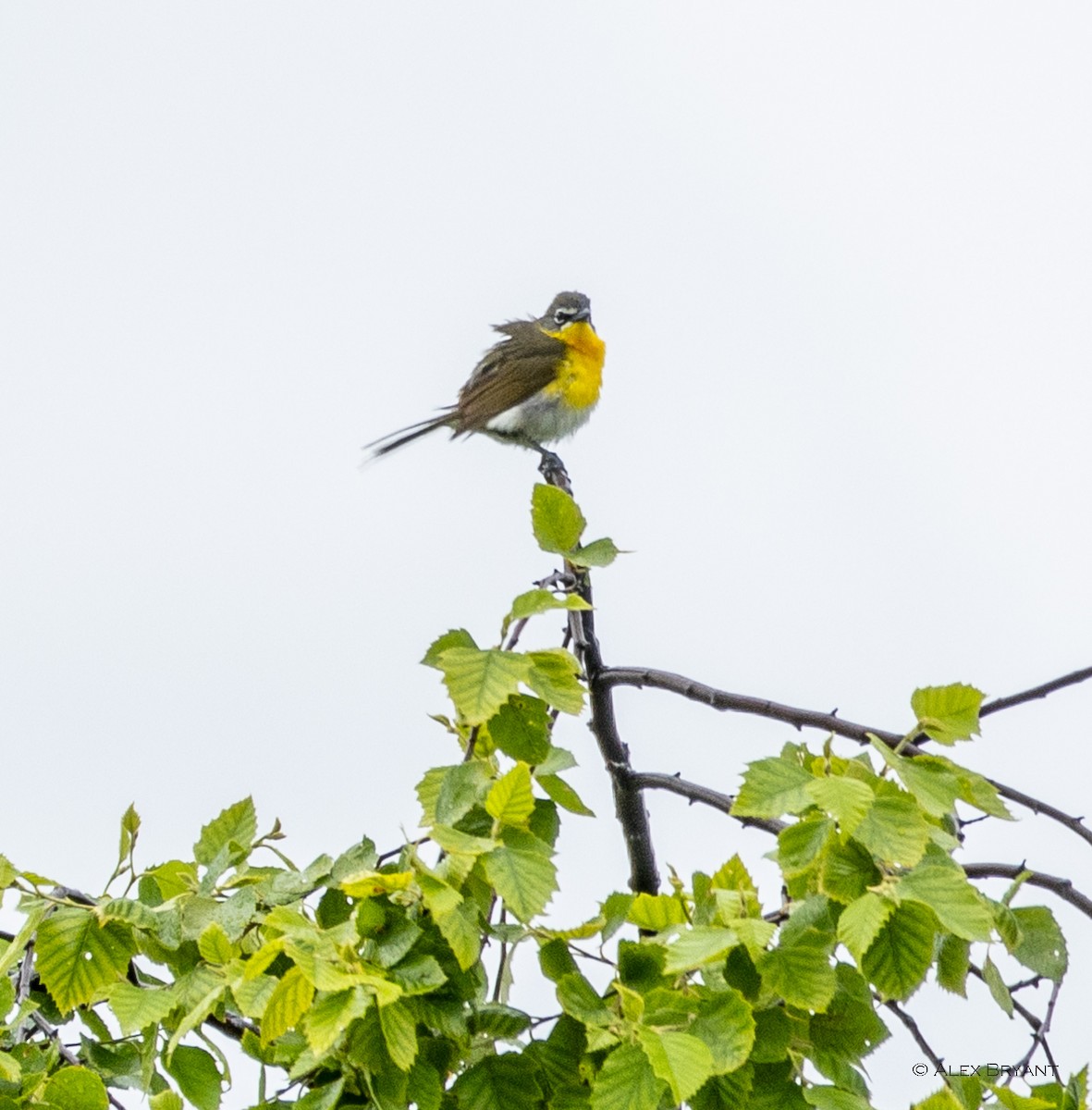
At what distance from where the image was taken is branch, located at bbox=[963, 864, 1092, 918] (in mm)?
1697

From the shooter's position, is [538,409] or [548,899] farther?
[538,409]

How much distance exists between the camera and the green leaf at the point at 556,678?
5.21ft

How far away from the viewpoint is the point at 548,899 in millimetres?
1499

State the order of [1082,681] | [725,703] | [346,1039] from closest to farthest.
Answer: [346,1039] → [1082,681] → [725,703]

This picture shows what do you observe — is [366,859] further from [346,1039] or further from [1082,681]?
[1082,681]

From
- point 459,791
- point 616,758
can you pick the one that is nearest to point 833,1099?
point 459,791

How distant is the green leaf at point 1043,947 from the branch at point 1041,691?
0.78ft

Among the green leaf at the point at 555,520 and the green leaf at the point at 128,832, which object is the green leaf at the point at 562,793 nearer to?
the green leaf at the point at 555,520

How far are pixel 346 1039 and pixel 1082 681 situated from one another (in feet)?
3.05

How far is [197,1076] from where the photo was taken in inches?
68.5

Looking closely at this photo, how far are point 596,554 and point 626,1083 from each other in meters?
0.63

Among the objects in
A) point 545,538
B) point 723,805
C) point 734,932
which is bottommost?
point 734,932

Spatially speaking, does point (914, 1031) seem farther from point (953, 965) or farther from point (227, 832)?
point (227, 832)

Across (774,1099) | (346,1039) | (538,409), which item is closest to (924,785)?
(774,1099)
